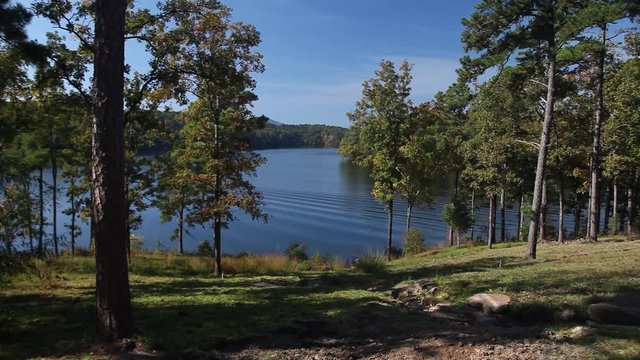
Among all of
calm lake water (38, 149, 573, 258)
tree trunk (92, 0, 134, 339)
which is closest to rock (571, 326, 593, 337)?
tree trunk (92, 0, 134, 339)

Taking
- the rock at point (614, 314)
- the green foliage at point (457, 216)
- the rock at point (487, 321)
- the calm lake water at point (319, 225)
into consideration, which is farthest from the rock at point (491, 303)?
the calm lake water at point (319, 225)

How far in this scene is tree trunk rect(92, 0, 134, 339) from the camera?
20.2 ft

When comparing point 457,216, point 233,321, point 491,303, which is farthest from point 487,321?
point 457,216

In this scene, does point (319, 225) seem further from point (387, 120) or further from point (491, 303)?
point (491, 303)

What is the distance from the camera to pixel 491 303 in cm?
780

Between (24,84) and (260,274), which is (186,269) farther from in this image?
(24,84)

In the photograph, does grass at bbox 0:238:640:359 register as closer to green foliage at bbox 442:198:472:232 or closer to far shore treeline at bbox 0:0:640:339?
far shore treeline at bbox 0:0:640:339

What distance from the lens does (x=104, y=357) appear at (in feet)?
18.9

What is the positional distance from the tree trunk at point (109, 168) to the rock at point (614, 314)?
621 centimetres

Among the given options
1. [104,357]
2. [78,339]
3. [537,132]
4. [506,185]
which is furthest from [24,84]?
[537,132]

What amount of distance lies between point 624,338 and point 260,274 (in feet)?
45.1

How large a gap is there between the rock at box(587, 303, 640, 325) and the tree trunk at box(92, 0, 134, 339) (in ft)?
20.4

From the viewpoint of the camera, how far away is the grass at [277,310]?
631cm

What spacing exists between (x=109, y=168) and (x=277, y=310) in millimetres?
4229
